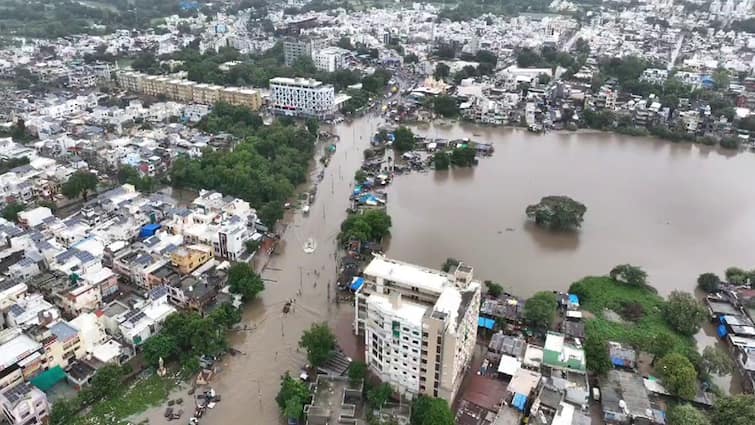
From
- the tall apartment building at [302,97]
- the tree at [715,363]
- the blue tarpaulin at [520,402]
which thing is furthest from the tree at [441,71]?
the blue tarpaulin at [520,402]

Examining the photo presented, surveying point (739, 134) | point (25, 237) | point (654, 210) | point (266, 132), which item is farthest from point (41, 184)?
point (739, 134)

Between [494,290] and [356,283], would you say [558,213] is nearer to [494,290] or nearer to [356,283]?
[494,290]

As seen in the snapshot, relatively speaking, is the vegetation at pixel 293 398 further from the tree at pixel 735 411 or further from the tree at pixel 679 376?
the tree at pixel 735 411

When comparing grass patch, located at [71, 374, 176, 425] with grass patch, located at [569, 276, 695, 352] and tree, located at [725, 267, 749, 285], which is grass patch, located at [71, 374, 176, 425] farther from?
tree, located at [725, 267, 749, 285]

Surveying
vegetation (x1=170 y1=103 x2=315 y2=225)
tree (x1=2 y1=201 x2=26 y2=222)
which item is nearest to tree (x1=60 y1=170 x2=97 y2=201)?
tree (x1=2 y1=201 x2=26 y2=222)

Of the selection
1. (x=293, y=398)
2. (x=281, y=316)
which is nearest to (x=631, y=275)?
(x=281, y=316)

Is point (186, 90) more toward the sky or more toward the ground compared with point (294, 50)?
more toward the ground
